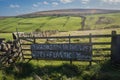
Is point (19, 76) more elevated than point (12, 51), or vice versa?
point (12, 51)

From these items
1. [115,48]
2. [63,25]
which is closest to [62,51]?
[115,48]

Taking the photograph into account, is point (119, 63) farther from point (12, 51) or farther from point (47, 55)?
point (12, 51)

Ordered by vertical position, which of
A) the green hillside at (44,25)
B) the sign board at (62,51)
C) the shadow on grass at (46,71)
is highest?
the sign board at (62,51)

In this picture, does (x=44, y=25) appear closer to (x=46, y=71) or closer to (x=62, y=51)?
(x=62, y=51)

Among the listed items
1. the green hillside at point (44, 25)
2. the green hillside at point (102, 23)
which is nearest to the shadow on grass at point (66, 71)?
the green hillside at point (102, 23)

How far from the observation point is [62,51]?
620 inches

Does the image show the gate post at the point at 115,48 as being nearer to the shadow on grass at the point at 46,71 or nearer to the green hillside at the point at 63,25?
the shadow on grass at the point at 46,71

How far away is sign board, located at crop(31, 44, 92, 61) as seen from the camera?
50.0 ft

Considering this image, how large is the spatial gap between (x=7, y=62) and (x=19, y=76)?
6.32 feet

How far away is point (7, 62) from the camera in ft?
51.0

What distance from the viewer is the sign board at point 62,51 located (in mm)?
15242

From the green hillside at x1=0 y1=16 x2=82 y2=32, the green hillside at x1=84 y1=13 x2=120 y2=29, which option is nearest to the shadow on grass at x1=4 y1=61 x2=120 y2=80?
the green hillside at x1=84 y1=13 x2=120 y2=29

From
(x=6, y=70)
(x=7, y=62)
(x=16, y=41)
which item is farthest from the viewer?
(x=16, y=41)

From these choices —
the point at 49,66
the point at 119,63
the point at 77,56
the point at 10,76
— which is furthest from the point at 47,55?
the point at 119,63
